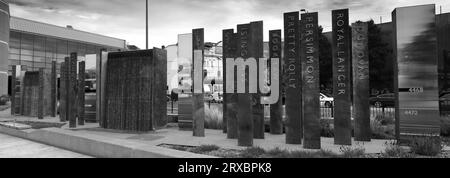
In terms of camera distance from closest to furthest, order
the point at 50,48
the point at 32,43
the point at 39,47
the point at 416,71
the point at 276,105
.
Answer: the point at 416,71 → the point at 276,105 → the point at 32,43 → the point at 39,47 → the point at 50,48

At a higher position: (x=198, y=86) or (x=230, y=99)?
(x=198, y=86)

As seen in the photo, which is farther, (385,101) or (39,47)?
(39,47)

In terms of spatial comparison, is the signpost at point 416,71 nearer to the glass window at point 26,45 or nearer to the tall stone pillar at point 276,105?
the tall stone pillar at point 276,105

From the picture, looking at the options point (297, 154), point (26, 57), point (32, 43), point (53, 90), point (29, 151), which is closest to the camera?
point (297, 154)

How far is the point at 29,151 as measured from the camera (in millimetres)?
9391

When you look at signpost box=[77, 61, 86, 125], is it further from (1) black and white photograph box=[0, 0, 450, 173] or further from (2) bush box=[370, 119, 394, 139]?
(2) bush box=[370, 119, 394, 139]

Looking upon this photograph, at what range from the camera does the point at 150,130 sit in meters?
12.5

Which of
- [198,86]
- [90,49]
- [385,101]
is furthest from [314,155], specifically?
[90,49]

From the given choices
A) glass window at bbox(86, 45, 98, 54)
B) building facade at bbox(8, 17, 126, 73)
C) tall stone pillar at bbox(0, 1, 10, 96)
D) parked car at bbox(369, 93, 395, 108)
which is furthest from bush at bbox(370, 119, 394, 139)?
glass window at bbox(86, 45, 98, 54)

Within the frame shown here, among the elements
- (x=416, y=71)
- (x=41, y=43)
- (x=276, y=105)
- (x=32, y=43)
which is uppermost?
(x=41, y=43)

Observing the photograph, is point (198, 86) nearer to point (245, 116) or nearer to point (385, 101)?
point (245, 116)

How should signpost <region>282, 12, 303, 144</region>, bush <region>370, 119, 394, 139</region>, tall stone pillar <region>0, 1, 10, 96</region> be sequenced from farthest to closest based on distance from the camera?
tall stone pillar <region>0, 1, 10, 96</region> < bush <region>370, 119, 394, 139</region> < signpost <region>282, 12, 303, 144</region>

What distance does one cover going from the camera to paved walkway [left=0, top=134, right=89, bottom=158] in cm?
868

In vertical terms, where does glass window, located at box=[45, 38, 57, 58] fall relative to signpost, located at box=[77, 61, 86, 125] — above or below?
above
